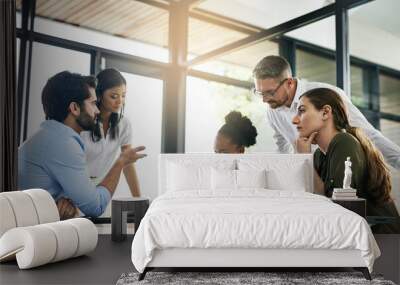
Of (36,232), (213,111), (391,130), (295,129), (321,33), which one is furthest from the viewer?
(213,111)

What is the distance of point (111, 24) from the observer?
6.35 m

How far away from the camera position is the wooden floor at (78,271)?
358cm

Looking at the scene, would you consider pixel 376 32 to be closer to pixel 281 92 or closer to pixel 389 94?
pixel 389 94

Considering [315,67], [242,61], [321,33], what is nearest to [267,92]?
[242,61]

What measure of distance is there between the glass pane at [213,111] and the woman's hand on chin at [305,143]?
33cm

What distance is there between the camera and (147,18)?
646 cm

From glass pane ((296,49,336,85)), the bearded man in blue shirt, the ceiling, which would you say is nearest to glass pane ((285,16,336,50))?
the ceiling

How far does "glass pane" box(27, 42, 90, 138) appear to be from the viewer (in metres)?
6.09

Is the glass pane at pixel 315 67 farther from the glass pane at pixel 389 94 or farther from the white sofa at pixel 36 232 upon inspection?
the white sofa at pixel 36 232

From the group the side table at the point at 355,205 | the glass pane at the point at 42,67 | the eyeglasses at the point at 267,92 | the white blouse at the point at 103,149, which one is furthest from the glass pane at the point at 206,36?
the side table at the point at 355,205

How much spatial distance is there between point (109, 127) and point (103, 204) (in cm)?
102

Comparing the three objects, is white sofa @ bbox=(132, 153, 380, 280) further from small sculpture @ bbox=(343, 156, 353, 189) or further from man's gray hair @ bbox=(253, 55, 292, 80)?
man's gray hair @ bbox=(253, 55, 292, 80)

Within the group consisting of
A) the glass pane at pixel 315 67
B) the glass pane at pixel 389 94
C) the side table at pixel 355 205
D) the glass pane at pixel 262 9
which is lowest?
the side table at pixel 355 205

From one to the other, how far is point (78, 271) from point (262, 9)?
13.2 feet
